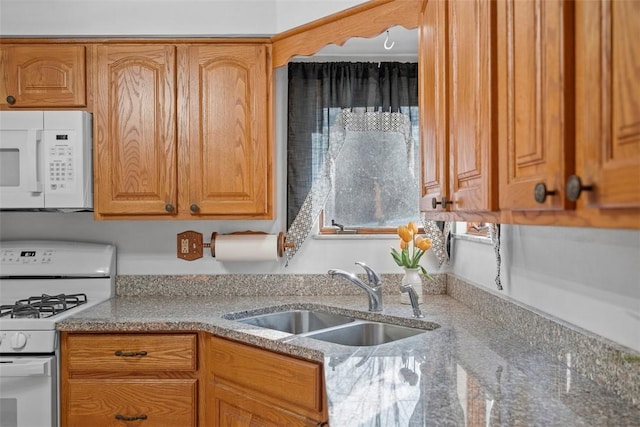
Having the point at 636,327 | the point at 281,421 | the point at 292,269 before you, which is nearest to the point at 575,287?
the point at 636,327

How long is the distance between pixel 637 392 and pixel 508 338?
664mm

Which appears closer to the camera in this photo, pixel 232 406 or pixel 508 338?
pixel 508 338

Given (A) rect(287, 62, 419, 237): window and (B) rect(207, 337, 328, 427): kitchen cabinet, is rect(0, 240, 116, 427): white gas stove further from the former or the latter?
(A) rect(287, 62, 419, 237): window

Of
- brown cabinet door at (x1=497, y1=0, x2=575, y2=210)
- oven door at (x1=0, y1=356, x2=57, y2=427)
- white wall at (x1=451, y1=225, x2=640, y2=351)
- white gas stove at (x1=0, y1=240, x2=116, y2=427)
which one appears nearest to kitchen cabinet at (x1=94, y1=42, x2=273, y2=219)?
white gas stove at (x1=0, y1=240, x2=116, y2=427)

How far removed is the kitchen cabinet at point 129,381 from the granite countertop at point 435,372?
0.06 metres

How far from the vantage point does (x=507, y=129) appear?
43.9 inches

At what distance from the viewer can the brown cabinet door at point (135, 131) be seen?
2.62m

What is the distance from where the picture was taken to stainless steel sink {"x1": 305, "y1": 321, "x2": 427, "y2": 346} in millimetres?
2230

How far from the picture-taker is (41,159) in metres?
2.55

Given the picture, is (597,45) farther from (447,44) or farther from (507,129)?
(447,44)

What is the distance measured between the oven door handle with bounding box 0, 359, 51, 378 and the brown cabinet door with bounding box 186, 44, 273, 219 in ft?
3.01

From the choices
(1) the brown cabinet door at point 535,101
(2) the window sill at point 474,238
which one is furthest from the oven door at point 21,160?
(1) the brown cabinet door at point 535,101

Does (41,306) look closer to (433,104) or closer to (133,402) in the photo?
(133,402)

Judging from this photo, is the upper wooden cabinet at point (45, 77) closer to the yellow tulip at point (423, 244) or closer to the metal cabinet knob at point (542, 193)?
the yellow tulip at point (423, 244)
